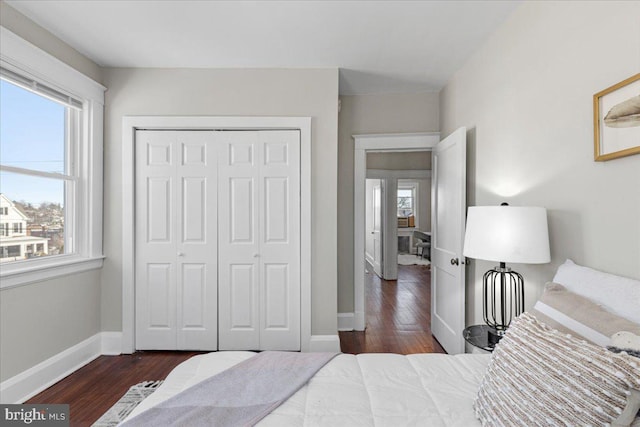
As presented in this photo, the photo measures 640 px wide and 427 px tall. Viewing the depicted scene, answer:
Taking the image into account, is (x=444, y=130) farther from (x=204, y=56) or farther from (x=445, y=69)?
(x=204, y=56)

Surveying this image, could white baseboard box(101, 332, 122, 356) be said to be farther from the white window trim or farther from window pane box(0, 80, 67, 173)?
window pane box(0, 80, 67, 173)

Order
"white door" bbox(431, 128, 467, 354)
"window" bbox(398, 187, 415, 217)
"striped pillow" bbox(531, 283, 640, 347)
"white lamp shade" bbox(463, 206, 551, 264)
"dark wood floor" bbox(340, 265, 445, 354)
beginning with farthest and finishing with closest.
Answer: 1. "window" bbox(398, 187, 415, 217)
2. "dark wood floor" bbox(340, 265, 445, 354)
3. "white door" bbox(431, 128, 467, 354)
4. "white lamp shade" bbox(463, 206, 551, 264)
5. "striped pillow" bbox(531, 283, 640, 347)

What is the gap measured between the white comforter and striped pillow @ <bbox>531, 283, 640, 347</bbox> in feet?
1.20

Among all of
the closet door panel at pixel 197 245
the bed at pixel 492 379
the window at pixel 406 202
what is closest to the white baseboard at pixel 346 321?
the closet door panel at pixel 197 245

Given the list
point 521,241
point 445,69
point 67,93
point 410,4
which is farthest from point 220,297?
point 445,69

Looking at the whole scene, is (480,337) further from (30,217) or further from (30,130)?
(30,130)

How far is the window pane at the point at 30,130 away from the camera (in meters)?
2.33

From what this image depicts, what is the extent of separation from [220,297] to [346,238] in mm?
1480

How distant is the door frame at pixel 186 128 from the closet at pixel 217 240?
54 mm

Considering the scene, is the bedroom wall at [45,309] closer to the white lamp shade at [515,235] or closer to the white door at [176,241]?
the white door at [176,241]

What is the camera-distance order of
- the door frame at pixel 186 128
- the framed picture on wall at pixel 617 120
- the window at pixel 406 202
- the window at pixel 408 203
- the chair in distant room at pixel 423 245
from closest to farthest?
the framed picture on wall at pixel 617 120
the door frame at pixel 186 128
the chair in distant room at pixel 423 245
the window at pixel 408 203
the window at pixel 406 202

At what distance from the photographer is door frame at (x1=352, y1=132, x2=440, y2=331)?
3.79 metres

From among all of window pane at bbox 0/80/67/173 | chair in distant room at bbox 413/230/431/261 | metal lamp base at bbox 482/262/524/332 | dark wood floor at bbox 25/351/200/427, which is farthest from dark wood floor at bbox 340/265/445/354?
window pane at bbox 0/80/67/173

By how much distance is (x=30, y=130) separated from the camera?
2.53 m
